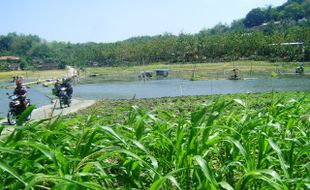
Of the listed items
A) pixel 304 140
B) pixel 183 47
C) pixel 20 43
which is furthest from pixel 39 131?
pixel 20 43

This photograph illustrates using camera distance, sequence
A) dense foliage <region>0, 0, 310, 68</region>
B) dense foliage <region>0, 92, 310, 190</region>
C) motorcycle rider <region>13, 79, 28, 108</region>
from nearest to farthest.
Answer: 1. dense foliage <region>0, 92, 310, 190</region>
2. motorcycle rider <region>13, 79, 28, 108</region>
3. dense foliage <region>0, 0, 310, 68</region>

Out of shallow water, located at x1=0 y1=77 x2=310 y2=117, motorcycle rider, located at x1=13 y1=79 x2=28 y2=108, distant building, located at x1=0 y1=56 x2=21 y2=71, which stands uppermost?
motorcycle rider, located at x1=13 y1=79 x2=28 y2=108

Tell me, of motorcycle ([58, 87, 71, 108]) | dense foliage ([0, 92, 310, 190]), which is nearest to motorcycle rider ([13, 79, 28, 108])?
motorcycle ([58, 87, 71, 108])

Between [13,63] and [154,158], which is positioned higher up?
[154,158]

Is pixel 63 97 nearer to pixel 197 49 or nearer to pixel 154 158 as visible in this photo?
pixel 154 158

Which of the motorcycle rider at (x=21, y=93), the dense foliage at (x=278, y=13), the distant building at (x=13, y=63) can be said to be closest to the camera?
the motorcycle rider at (x=21, y=93)

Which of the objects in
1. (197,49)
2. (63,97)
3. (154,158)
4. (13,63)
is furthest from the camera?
(13,63)

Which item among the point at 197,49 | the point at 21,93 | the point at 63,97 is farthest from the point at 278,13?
the point at 21,93

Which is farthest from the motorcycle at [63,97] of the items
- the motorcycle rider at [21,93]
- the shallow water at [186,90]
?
the shallow water at [186,90]

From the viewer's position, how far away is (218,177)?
5.94 ft

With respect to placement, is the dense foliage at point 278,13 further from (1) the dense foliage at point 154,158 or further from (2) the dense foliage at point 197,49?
(1) the dense foliage at point 154,158

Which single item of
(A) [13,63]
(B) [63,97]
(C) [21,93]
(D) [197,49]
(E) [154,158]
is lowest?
(A) [13,63]

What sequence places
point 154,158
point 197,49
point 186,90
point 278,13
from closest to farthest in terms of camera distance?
point 154,158 → point 186,90 → point 197,49 → point 278,13

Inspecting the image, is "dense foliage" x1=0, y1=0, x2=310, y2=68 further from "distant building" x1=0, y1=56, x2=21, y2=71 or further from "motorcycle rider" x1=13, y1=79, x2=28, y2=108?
"motorcycle rider" x1=13, y1=79, x2=28, y2=108
